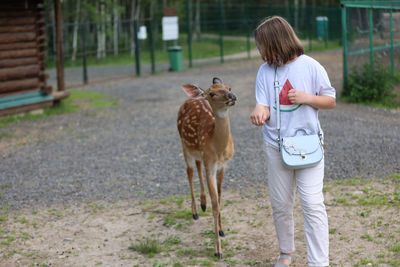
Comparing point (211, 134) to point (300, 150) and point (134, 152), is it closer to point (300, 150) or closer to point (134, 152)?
point (300, 150)

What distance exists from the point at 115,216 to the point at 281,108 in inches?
106

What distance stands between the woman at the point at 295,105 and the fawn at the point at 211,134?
41 cm

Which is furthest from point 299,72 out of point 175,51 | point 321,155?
point 175,51

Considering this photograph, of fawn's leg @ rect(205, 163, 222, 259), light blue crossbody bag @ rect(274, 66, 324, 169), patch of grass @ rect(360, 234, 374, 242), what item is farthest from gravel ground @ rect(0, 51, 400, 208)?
light blue crossbody bag @ rect(274, 66, 324, 169)

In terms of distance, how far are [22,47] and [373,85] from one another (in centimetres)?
821

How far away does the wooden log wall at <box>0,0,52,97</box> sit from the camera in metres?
11.8

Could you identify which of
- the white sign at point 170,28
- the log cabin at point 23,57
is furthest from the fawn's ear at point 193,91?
the white sign at point 170,28

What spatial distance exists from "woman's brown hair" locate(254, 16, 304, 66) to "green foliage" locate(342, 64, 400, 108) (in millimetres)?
7981

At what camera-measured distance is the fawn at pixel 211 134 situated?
13.6 feet

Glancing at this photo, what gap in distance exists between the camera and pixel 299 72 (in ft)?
12.0

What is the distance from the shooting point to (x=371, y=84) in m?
11.3

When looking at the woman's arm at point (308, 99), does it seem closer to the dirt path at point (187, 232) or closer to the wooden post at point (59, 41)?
the dirt path at point (187, 232)

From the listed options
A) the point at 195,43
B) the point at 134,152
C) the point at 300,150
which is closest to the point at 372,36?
the point at 134,152

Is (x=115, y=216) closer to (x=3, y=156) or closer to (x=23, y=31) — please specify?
(x=3, y=156)
